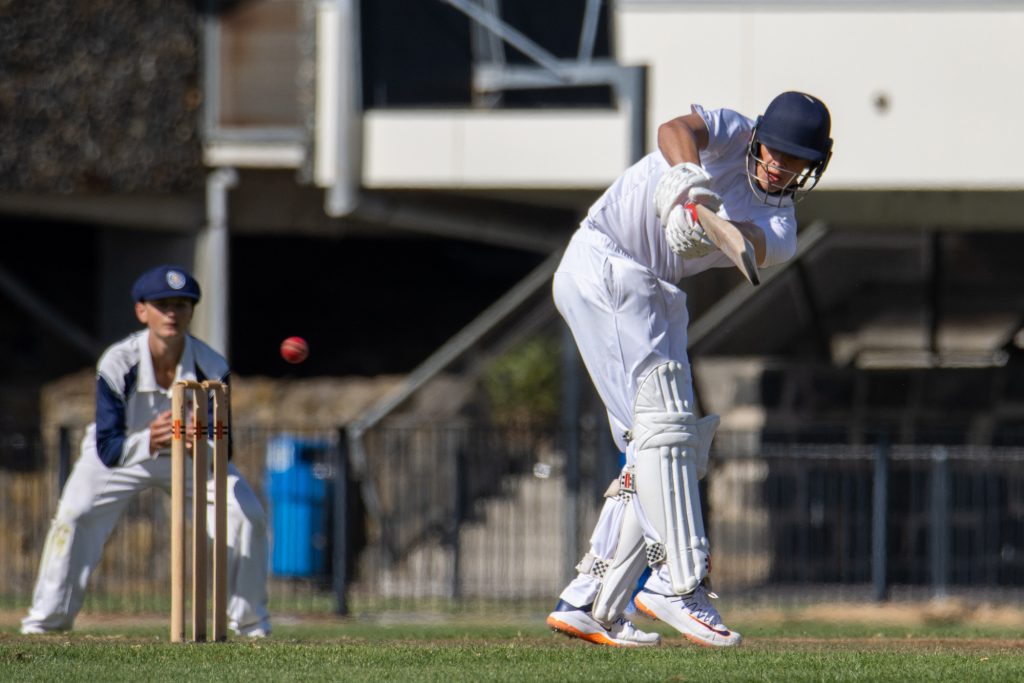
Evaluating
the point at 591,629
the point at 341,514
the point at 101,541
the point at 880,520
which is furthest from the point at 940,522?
the point at 591,629

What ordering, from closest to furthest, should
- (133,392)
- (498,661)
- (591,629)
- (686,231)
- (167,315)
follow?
(498,661), (686,231), (591,629), (167,315), (133,392)

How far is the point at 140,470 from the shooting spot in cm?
866

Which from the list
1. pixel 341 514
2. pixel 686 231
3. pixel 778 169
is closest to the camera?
pixel 686 231

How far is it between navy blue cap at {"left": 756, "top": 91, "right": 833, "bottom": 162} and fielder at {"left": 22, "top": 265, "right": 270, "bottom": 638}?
119 inches

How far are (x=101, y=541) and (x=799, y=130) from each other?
4118mm

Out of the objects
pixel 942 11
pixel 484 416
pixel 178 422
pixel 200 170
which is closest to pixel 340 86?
pixel 200 170

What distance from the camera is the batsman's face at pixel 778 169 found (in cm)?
662

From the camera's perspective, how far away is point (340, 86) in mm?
16453

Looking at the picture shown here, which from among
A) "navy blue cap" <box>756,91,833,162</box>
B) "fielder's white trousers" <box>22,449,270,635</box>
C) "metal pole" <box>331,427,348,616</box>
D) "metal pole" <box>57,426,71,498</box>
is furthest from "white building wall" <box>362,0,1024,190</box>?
"navy blue cap" <box>756,91,833,162</box>

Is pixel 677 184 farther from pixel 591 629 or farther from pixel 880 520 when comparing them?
pixel 880 520

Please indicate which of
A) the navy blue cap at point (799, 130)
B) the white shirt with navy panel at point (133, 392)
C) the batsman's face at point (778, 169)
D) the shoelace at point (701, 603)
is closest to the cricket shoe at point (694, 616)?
the shoelace at point (701, 603)

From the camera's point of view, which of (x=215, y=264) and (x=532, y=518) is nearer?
(x=532, y=518)

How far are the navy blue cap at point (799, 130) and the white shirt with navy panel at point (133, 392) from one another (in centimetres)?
300

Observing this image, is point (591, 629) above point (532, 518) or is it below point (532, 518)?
above
